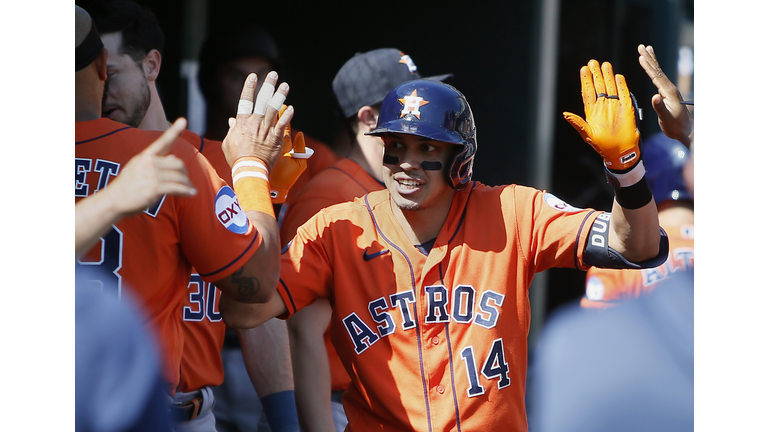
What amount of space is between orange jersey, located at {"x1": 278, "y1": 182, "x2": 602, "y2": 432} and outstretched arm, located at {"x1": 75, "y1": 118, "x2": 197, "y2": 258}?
630 millimetres

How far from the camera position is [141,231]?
1896 millimetres

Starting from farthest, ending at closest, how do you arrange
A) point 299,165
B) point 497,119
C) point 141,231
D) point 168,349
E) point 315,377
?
point 497,119
point 315,377
point 299,165
point 168,349
point 141,231

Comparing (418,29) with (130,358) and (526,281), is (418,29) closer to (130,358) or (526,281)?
(526,281)

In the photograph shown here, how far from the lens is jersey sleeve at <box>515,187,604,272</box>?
2.09 metres

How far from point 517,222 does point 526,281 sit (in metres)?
0.17

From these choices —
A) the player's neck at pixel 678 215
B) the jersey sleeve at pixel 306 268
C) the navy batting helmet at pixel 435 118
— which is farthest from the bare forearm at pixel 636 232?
the player's neck at pixel 678 215

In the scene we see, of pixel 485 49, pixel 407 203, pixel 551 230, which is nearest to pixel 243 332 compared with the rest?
pixel 407 203

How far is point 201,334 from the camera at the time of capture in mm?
2607

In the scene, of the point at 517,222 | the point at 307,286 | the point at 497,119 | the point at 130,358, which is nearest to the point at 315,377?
the point at 307,286

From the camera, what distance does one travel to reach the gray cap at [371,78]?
3078 millimetres

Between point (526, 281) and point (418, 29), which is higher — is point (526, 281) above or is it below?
below

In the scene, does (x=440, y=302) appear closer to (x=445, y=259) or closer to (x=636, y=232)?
(x=445, y=259)

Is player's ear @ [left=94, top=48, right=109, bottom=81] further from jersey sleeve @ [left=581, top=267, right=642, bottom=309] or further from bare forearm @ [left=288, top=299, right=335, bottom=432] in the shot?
jersey sleeve @ [left=581, top=267, right=642, bottom=309]

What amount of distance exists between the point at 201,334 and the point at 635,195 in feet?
5.03
